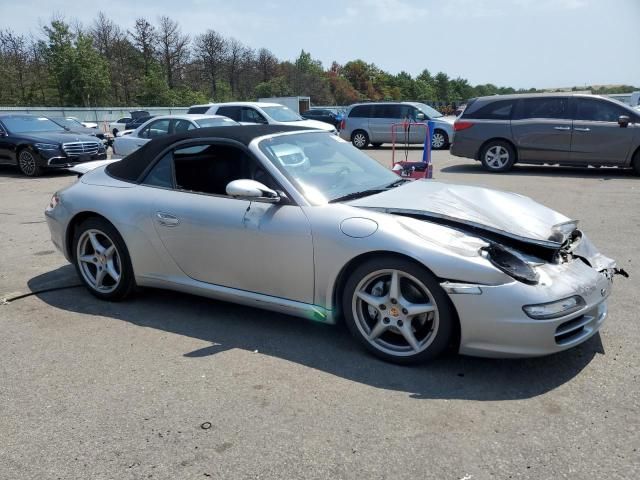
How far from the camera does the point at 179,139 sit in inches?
170

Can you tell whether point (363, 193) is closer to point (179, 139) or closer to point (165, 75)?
point (179, 139)

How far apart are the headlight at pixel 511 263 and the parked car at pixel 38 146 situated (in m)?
12.5

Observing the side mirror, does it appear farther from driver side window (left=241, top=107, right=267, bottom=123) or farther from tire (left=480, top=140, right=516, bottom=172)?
driver side window (left=241, top=107, right=267, bottom=123)

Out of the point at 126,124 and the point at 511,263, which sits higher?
the point at 126,124

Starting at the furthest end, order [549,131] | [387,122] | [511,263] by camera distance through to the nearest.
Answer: [387,122]
[549,131]
[511,263]

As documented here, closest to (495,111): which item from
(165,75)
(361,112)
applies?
(361,112)

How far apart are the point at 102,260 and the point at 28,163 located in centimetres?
1041

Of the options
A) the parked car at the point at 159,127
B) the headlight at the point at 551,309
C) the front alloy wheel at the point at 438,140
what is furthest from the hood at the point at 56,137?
the headlight at the point at 551,309

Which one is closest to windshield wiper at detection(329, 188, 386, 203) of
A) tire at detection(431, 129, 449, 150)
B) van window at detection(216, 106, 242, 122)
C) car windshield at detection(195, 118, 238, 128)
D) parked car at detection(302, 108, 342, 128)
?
car windshield at detection(195, 118, 238, 128)

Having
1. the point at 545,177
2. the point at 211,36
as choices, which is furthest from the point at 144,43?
the point at 545,177

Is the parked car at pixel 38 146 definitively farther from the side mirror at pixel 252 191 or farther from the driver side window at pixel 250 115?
the side mirror at pixel 252 191

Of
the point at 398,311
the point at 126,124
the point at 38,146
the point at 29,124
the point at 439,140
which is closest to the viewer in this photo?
the point at 398,311

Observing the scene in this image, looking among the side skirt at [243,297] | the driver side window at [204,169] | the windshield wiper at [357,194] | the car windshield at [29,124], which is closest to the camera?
the side skirt at [243,297]

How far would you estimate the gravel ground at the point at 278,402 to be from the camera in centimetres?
240
